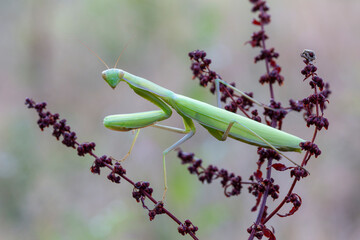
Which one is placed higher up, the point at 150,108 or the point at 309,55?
the point at 150,108

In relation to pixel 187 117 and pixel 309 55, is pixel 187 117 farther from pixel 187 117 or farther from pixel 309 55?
pixel 309 55

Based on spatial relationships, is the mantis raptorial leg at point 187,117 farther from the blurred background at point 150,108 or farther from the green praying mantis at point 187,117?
the blurred background at point 150,108

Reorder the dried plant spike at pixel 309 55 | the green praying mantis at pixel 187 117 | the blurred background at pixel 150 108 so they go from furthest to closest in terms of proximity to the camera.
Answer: the blurred background at pixel 150 108 < the green praying mantis at pixel 187 117 < the dried plant spike at pixel 309 55

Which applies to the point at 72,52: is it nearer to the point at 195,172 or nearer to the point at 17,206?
the point at 17,206

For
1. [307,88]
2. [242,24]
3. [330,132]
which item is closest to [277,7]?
[242,24]

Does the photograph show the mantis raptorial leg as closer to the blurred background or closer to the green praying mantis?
the green praying mantis

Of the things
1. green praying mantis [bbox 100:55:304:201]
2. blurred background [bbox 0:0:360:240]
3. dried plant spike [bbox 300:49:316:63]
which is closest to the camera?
dried plant spike [bbox 300:49:316:63]

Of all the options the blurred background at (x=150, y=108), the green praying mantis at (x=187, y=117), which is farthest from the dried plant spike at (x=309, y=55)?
the blurred background at (x=150, y=108)

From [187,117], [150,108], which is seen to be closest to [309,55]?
[187,117]

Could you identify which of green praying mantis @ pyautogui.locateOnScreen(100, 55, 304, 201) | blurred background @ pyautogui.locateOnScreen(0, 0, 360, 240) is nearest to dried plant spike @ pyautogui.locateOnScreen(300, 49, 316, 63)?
green praying mantis @ pyautogui.locateOnScreen(100, 55, 304, 201)
